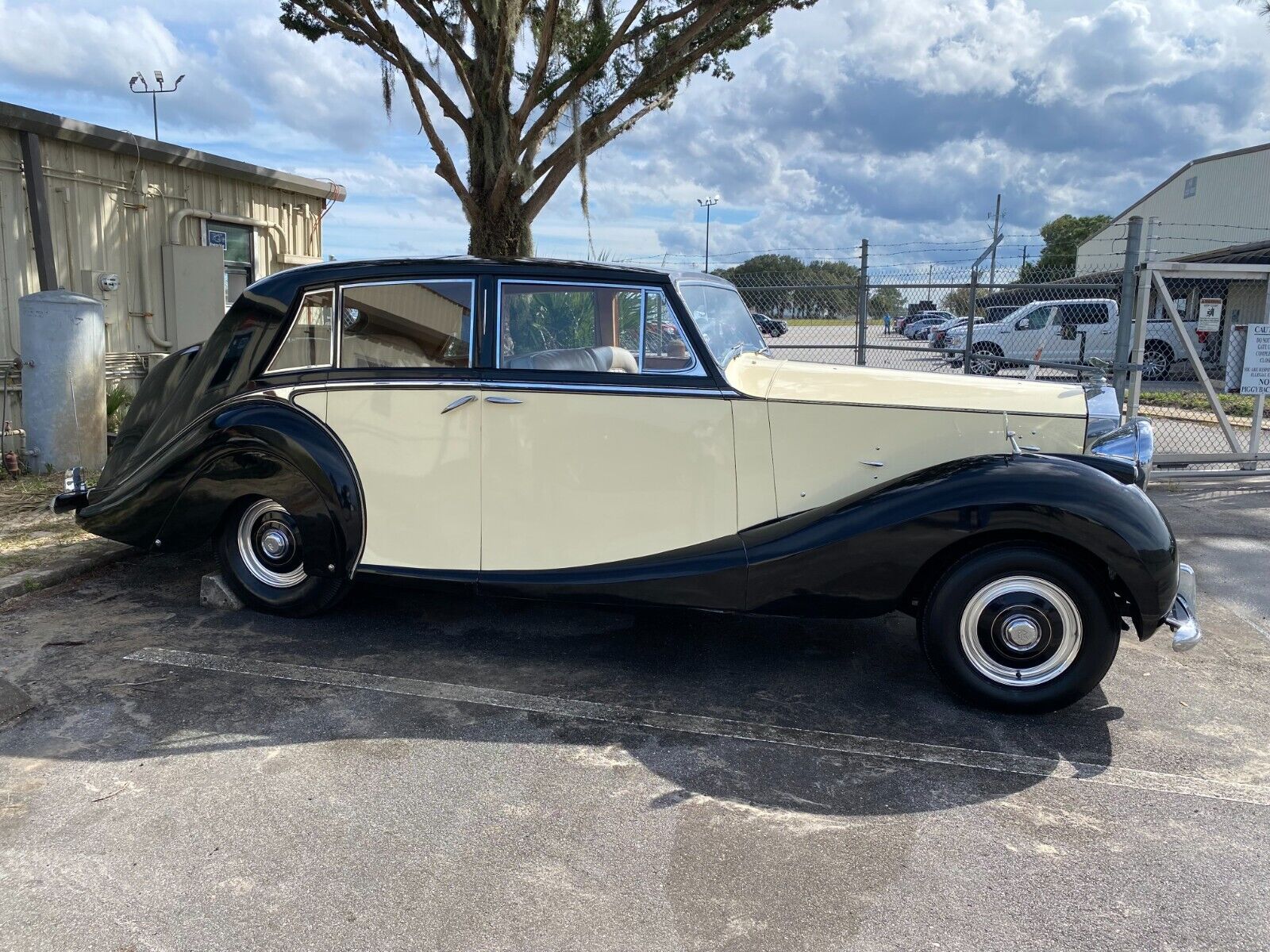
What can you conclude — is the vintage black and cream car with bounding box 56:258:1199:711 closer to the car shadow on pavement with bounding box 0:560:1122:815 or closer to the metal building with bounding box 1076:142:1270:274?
the car shadow on pavement with bounding box 0:560:1122:815

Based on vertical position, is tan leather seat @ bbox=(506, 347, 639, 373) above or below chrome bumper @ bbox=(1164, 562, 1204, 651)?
above

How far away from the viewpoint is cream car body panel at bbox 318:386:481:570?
439 centimetres

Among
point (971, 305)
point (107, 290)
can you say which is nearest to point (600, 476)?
point (971, 305)

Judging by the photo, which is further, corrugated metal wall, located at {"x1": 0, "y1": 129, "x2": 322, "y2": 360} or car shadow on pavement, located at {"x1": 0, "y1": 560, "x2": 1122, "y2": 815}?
corrugated metal wall, located at {"x1": 0, "y1": 129, "x2": 322, "y2": 360}

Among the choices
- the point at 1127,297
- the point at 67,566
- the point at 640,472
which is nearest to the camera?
the point at 640,472

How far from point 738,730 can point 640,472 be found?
1.20m

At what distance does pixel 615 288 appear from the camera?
14.3 feet

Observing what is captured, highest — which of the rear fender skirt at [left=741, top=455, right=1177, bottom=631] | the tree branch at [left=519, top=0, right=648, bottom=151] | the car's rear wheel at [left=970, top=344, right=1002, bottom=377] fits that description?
the tree branch at [left=519, top=0, right=648, bottom=151]

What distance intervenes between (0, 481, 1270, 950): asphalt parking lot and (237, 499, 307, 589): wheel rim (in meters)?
0.25

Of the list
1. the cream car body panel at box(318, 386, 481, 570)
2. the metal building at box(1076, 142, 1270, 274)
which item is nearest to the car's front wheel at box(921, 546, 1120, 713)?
the cream car body panel at box(318, 386, 481, 570)

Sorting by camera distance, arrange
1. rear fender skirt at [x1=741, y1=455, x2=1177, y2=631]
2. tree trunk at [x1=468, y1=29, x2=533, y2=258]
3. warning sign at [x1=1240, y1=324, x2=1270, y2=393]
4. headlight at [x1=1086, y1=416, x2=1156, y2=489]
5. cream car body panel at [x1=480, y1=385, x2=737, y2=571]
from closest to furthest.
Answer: rear fender skirt at [x1=741, y1=455, x2=1177, y2=631], headlight at [x1=1086, y1=416, x2=1156, y2=489], cream car body panel at [x1=480, y1=385, x2=737, y2=571], warning sign at [x1=1240, y1=324, x2=1270, y2=393], tree trunk at [x1=468, y1=29, x2=533, y2=258]

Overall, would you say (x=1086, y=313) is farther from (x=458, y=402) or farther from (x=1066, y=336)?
(x=458, y=402)

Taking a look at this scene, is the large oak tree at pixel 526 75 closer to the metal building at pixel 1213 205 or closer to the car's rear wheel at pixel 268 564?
the car's rear wheel at pixel 268 564

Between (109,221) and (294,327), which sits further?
(109,221)
